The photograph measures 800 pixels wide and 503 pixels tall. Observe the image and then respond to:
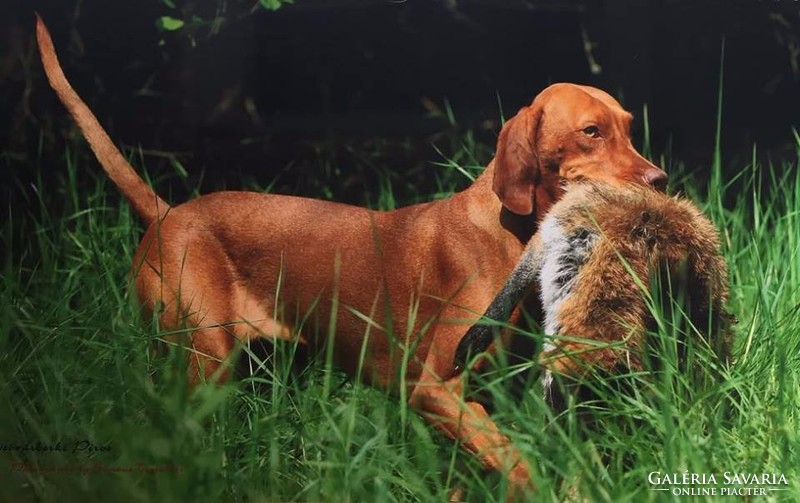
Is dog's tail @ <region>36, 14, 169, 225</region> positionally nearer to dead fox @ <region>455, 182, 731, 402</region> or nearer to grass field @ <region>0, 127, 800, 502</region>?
grass field @ <region>0, 127, 800, 502</region>

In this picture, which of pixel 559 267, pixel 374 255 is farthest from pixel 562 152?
pixel 374 255

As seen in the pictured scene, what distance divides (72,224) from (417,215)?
1.14m

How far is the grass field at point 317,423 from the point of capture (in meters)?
2.50

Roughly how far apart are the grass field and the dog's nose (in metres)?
0.46

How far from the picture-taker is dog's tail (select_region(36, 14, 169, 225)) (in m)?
3.26

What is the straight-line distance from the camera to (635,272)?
265 centimetres

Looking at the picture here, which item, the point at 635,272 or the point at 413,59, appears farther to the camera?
the point at 413,59

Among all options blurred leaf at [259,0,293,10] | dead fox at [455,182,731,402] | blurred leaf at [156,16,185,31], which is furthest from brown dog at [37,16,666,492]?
blurred leaf at [259,0,293,10]

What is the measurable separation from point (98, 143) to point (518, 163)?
4.10 ft

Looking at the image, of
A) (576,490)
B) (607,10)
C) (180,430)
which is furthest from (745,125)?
(180,430)

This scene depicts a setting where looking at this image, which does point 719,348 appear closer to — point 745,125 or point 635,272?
point 635,272

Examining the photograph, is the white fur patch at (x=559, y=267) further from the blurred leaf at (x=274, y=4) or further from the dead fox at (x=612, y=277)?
the blurred leaf at (x=274, y=4)

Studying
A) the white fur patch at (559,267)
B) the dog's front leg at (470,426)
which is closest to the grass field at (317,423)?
the dog's front leg at (470,426)

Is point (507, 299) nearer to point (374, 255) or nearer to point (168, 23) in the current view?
point (374, 255)
